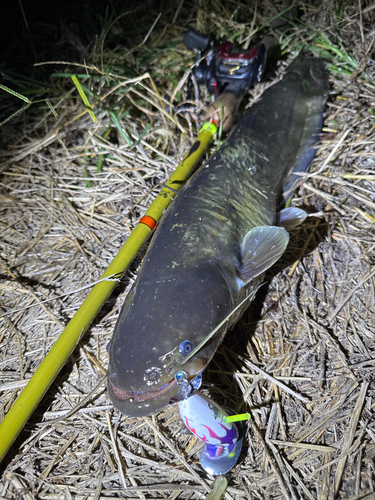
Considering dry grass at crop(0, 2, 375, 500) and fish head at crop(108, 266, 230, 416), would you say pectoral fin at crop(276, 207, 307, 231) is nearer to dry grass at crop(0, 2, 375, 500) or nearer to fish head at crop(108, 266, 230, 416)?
dry grass at crop(0, 2, 375, 500)

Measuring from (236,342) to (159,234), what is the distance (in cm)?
67

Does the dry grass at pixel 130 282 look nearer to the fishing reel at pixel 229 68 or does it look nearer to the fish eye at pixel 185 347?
the fishing reel at pixel 229 68

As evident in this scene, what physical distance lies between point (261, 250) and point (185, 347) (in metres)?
0.61

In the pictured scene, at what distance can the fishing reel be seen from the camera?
258 cm

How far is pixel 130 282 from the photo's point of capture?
2066 millimetres

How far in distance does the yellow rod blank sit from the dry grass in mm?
153

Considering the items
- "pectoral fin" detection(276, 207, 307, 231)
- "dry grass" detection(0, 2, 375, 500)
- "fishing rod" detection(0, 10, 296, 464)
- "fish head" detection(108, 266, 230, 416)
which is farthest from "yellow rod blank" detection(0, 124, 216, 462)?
"pectoral fin" detection(276, 207, 307, 231)

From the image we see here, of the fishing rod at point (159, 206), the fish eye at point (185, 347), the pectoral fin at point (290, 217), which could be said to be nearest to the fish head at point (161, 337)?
the fish eye at point (185, 347)

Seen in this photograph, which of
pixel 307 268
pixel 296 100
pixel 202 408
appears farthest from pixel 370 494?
pixel 296 100

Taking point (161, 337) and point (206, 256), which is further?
point (206, 256)

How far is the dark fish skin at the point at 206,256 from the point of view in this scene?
1.36 meters

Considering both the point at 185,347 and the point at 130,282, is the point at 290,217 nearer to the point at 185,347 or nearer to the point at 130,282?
the point at 130,282

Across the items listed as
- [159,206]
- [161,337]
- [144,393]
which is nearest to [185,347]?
[161,337]

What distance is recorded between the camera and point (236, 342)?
1.90m
